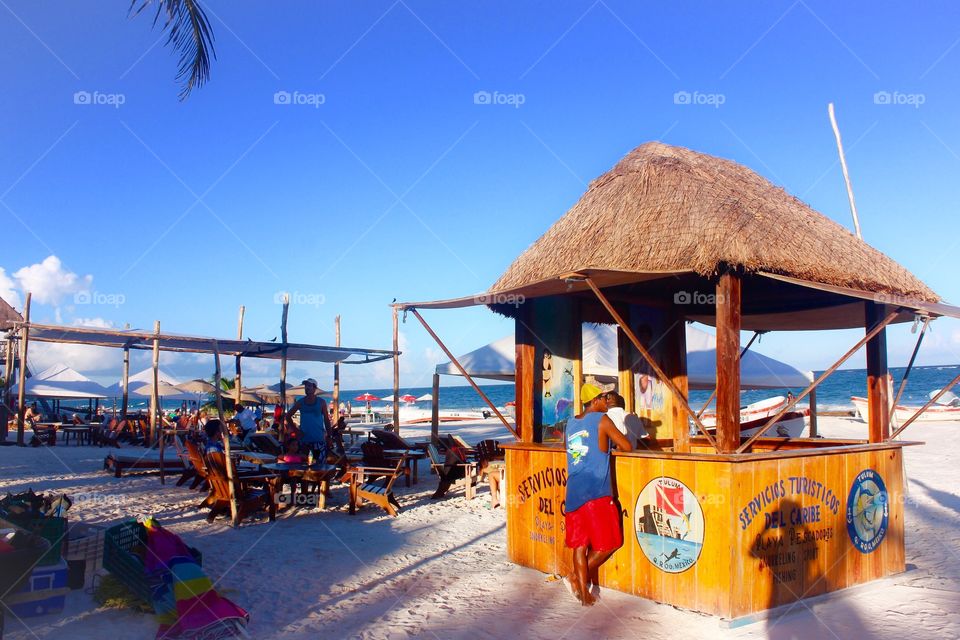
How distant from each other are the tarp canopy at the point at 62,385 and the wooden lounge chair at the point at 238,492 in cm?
1588

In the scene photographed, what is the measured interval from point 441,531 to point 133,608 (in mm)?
3693

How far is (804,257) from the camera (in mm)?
5754

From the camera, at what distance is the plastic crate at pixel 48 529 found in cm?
515

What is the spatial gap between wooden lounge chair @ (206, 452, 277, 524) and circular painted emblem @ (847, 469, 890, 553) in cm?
606

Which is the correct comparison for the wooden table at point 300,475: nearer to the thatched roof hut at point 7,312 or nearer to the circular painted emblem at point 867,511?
the circular painted emblem at point 867,511

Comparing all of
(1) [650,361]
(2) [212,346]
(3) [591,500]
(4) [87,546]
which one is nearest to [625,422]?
(1) [650,361]

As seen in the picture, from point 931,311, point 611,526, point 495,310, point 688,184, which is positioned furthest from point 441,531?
point 931,311

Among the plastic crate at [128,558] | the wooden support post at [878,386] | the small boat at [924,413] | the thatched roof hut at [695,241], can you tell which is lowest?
the small boat at [924,413]

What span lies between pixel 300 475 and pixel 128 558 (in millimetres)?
3918

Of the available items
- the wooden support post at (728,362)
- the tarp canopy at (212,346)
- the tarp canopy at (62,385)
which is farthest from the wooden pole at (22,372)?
the wooden support post at (728,362)

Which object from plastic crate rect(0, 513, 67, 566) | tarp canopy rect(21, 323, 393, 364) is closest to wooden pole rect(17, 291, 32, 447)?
tarp canopy rect(21, 323, 393, 364)

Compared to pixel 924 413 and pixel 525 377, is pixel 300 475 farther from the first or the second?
pixel 924 413

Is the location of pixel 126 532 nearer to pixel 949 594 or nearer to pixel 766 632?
pixel 766 632

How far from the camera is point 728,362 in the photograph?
5.32m
